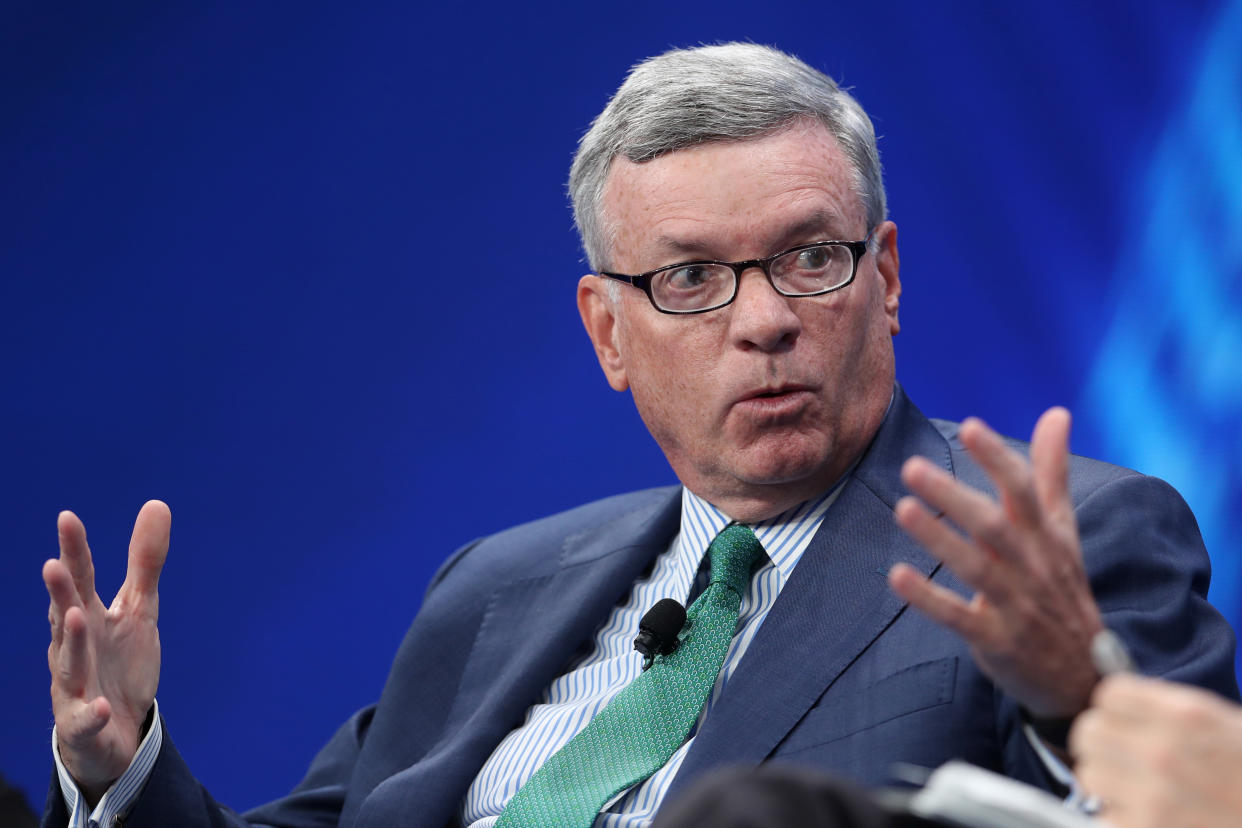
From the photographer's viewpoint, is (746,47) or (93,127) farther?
(93,127)

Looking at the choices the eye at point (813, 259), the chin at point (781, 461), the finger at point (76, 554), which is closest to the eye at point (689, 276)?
the eye at point (813, 259)

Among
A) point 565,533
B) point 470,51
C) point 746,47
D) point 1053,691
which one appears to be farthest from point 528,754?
point 470,51

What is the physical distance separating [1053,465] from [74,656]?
1.23 m

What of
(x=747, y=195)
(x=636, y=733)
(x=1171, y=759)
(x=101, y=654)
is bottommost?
(x=636, y=733)

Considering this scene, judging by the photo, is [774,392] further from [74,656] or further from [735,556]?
[74,656]

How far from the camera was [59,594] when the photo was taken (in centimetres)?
165

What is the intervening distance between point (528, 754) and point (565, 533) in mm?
544

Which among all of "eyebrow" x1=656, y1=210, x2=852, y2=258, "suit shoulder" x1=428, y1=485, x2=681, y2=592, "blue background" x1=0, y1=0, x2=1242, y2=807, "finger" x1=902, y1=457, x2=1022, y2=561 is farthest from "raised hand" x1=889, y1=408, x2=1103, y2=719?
"blue background" x1=0, y1=0, x2=1242, y2=807

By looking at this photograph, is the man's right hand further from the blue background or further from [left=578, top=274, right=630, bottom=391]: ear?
the blue background

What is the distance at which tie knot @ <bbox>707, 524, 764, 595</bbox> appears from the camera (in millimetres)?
1957

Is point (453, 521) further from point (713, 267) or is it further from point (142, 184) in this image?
point (713, 267)

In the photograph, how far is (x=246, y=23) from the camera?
3.21m

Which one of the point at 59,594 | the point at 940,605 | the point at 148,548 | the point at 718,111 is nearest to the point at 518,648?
the point at 148,548

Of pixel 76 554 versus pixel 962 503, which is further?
pixel 76 554
